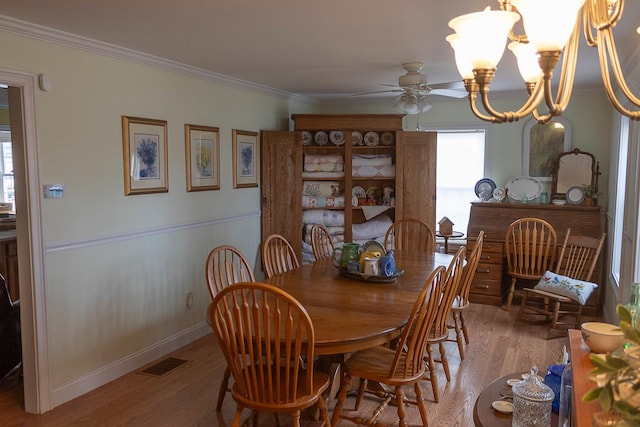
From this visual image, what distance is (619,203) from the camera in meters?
4.40

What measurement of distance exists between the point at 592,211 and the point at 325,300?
357 cm

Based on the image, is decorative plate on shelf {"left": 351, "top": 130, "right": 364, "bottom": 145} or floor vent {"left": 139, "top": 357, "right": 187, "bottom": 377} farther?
decorative plate on shelf {"left": 351, "top": 130, "right": 364, "bottom": 145}

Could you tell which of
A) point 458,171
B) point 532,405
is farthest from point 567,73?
point 458,171

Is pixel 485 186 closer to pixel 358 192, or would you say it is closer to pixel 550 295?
pixel 358 192

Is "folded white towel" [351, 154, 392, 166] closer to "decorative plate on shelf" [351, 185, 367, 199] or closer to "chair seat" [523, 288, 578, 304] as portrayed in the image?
"decorative plate on shelf" [351, 185, 367, 199]

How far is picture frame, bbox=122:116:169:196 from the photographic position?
11.6 feet

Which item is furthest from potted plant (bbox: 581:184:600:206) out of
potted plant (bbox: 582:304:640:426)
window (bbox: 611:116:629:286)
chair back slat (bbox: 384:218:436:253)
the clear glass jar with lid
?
potted plant (bbox: 582:304:640:426)

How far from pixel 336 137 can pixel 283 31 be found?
97.7 inches

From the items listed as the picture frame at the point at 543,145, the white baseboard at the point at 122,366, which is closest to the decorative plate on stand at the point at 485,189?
the picture frame at the point at 543,145

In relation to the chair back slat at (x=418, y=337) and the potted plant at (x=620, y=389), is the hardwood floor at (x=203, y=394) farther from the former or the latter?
the potted plant at (x=620, y=389)

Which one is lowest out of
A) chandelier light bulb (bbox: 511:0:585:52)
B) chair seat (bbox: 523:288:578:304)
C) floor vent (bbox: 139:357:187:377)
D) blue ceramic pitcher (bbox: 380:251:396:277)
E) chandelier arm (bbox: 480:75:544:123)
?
floor vent (bbox: 139:357:187:377)

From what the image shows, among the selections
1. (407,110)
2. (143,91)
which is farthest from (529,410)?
(143,91)

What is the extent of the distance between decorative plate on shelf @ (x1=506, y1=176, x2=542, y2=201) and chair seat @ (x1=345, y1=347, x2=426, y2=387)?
134 inches

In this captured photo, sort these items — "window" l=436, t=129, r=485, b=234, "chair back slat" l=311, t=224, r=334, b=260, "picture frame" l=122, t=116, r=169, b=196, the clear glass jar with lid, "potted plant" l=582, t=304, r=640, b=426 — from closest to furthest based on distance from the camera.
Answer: "potted plant" l=582, t=304, r=640, b=426 → the clear glass jar with lid → "picture frame" l=122, t=116, r=169, b=196 → "chair back slat" l=311, t=224, r=334, b=260 → "window" l=436, t=129, r=485, b=234
